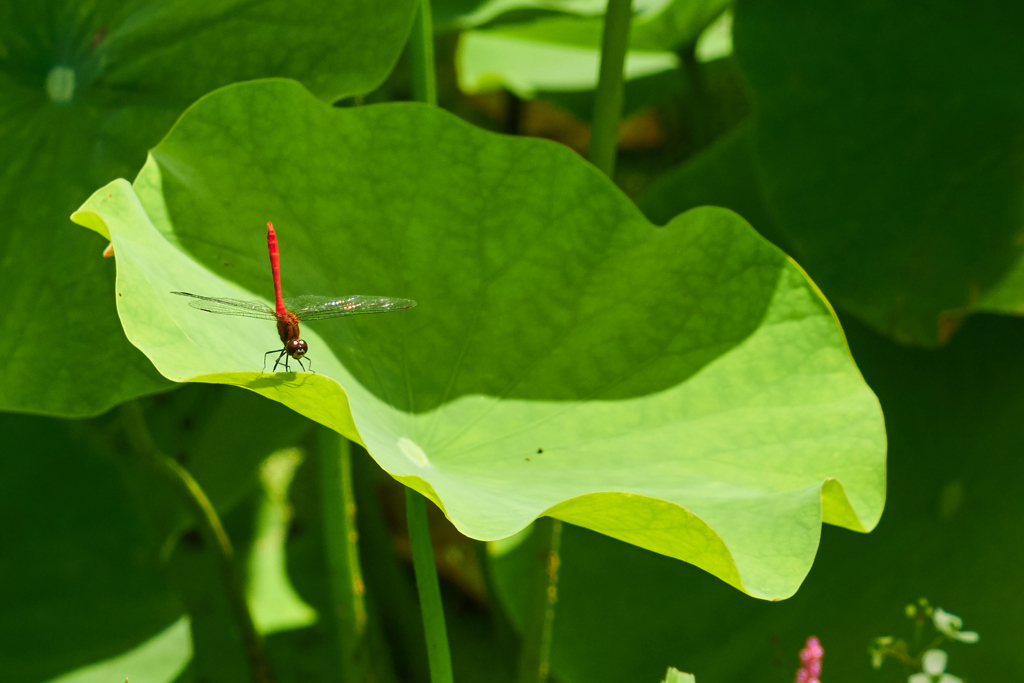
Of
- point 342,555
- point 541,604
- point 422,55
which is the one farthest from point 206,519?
point 422,55

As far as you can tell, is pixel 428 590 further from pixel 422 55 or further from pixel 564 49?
pixel 564 49

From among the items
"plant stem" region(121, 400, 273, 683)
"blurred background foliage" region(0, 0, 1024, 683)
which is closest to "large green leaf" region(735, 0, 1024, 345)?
"blurred background foliage" region(0, 0, 1024, 683)

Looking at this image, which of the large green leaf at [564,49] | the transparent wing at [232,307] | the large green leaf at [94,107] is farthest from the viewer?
the large green leaf at [564,49]

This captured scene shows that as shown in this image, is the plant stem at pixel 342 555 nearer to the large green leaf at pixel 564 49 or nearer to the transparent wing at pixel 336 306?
the transparent wing at pixel 336 306

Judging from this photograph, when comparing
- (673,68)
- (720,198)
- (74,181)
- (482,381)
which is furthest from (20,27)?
(673,68)

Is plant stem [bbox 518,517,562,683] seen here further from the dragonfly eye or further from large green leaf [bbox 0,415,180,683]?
large green leaf [bbox 0,415,180,683]

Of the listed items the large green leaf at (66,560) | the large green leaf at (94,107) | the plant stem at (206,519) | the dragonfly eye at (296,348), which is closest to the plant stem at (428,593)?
the dragonfly eye at (296,348)
